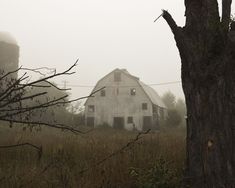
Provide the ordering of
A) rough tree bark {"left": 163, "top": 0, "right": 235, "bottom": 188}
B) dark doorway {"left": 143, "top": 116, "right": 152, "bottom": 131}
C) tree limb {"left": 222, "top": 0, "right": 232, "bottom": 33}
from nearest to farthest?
rough tree bark {"left": 163, "top": 0, "right": 235, "bottom": 188}
tree limb {"left": 222, "top": 0, "right": 232, "bottom": 33}
dark doorway {"left": 143, "top": 116, "right": 152, "bottom": 131}

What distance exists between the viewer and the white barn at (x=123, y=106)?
1544 inches

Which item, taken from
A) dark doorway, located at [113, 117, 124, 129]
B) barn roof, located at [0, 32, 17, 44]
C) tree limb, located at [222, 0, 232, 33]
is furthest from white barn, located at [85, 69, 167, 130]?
tree limb, located at [222, 0, 232, 33]

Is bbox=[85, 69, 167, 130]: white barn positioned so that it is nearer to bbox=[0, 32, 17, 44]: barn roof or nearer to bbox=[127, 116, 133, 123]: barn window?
bbox=[127, 116, 133, 123]: barn window

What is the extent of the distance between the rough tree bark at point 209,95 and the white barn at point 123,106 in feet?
113

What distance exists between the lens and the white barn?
39.2m

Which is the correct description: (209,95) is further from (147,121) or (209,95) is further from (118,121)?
(118,121)

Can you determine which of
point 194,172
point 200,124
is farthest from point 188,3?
Result: point 194,172

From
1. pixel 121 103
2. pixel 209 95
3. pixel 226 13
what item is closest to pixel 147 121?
pixel 121 103

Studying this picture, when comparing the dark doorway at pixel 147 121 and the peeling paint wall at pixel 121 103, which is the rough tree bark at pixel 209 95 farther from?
the peeling paint wall at pixel 121 103

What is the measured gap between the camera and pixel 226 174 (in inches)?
160

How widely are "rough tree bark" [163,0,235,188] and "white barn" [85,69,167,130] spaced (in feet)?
113

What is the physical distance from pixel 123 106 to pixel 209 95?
35768 mm

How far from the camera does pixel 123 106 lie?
3994cm

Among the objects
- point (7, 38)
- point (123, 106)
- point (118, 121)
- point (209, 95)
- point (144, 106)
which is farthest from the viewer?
point (7, 38)
